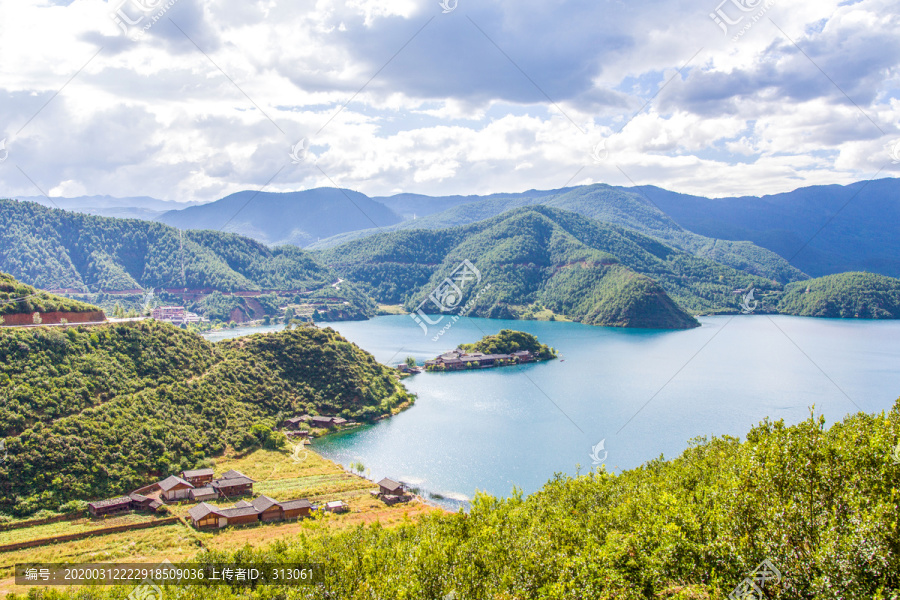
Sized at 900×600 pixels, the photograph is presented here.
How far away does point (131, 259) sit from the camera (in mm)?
102062

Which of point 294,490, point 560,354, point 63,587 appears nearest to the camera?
point 63,587

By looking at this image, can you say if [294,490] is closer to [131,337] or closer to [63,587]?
[63,587]

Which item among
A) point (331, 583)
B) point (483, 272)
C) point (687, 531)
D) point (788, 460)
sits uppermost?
point (483, 272)

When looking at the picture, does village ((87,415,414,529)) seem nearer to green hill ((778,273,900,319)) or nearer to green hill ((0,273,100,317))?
green hill ((0,273,100,317))

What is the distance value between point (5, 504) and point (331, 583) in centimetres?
1703

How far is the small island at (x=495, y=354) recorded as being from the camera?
5712 cm

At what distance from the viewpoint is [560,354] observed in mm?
63062

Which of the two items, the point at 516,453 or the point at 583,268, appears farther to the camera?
the point at 583,268

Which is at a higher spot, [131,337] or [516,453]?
[131,337]

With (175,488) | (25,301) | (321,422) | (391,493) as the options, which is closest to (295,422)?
(321,422)

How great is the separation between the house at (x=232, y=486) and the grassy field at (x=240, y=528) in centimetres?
50

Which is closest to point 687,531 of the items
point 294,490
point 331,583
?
point 331,583

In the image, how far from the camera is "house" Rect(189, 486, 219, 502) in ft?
76.9

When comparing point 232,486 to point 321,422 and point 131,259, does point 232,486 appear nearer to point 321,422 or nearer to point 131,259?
point 321,422
